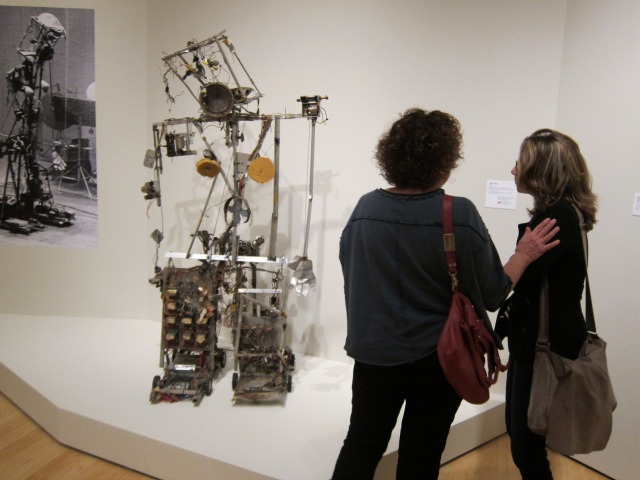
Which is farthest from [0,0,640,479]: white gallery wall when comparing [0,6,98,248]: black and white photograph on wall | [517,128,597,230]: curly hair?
[517,128,597,230]: curly hair

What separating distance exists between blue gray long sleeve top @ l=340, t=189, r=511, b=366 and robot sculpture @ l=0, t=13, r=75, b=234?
280 cm

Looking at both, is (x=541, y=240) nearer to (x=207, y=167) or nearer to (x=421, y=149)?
(x=421, y=149)

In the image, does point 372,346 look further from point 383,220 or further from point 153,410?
point 153,410

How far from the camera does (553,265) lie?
129 centimetres

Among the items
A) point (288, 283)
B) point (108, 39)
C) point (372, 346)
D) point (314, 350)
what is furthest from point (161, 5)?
point (372, 346)

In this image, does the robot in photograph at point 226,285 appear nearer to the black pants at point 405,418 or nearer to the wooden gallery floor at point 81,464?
the wooden gallery floor at point 81,464

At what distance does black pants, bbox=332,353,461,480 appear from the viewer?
119 centimetres

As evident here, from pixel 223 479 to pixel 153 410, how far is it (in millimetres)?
548

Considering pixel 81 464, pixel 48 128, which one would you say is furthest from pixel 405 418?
pixel 48 128

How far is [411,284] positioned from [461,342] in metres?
0.20

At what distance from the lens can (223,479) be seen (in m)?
1.74

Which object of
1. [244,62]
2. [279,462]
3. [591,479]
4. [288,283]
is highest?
[244,62]

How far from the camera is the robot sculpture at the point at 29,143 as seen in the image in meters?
3.02

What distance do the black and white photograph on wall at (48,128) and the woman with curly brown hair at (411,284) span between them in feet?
8.67
